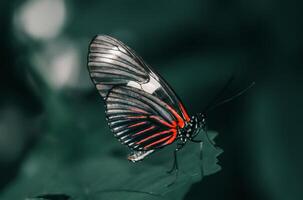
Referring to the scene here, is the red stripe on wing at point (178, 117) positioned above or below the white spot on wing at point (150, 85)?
below

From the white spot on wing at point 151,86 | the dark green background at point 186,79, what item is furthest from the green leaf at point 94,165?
the white spot on wing at point 151,86

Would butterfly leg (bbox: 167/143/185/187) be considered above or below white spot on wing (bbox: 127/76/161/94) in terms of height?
below

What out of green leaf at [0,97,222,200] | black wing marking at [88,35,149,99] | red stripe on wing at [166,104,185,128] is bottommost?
green leaf at [0,97,222,200]

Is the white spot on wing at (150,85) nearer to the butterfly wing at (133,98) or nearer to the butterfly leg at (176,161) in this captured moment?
Result: the butterfly wing at (133,98)

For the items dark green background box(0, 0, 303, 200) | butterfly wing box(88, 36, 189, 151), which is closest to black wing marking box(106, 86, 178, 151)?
butterfly wing box(88, 36, 189, 151)

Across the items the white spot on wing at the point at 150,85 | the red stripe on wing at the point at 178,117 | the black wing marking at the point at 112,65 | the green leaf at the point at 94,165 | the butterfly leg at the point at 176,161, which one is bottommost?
the green leaf at the point at 94,165

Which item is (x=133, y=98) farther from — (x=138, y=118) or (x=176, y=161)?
(x=176, y=161)

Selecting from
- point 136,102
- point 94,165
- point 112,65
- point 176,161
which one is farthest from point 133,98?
point 176,161

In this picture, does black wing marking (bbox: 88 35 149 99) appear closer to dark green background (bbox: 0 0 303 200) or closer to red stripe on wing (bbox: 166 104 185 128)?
red stripe on wing (bbox: 166 104 185 128)

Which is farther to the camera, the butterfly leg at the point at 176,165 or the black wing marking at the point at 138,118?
the black wing marking at the point at 138,118
